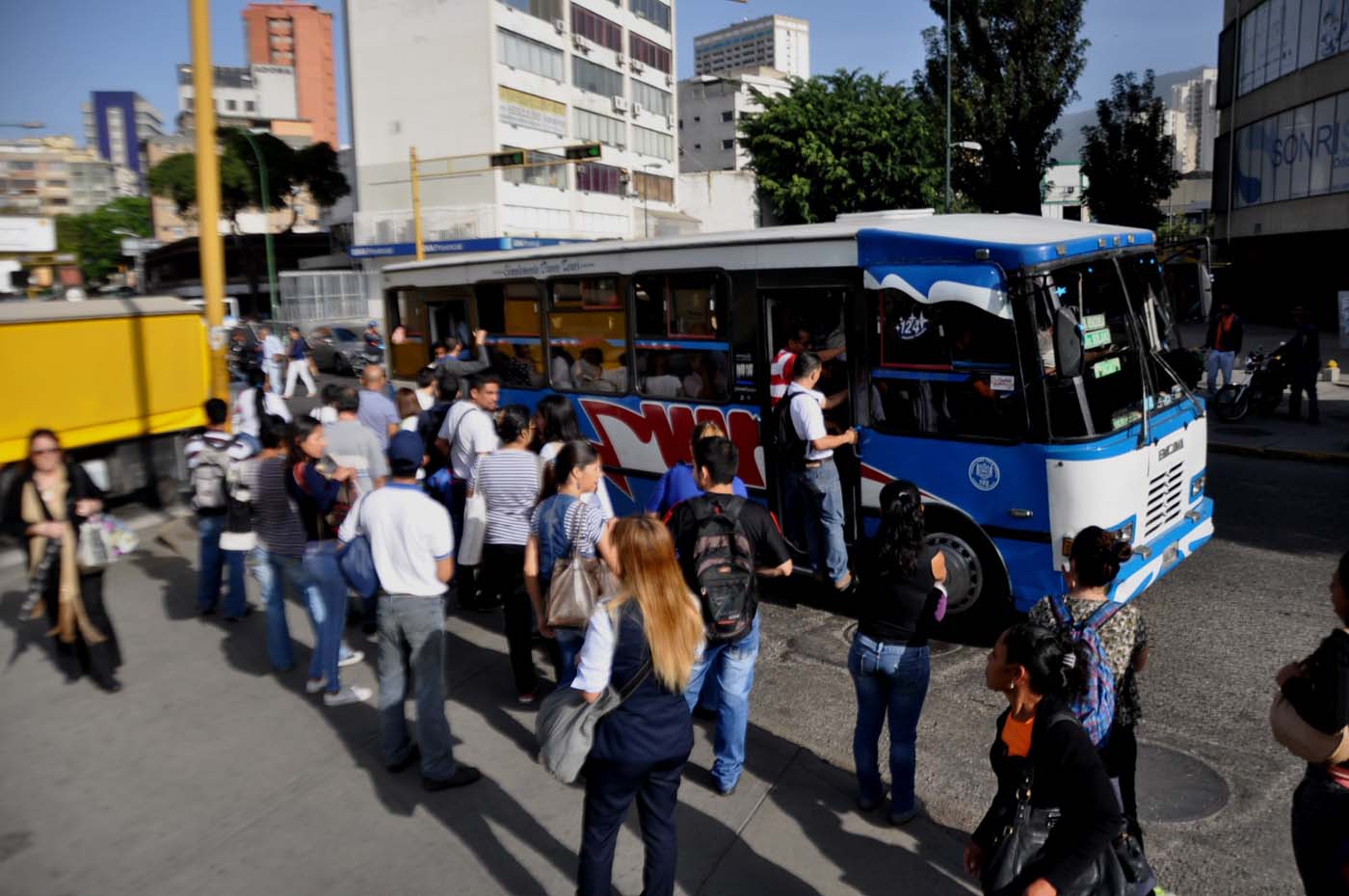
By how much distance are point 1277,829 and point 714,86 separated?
98.3m

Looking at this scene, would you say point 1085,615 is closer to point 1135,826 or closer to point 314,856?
point 1135,826

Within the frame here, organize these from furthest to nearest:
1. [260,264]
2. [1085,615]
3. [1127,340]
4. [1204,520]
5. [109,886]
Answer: [260,264]
[1204,520]
[1127,340]
[109,886]
[1085,615]

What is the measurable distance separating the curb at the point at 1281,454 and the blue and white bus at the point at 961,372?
19.6 feet

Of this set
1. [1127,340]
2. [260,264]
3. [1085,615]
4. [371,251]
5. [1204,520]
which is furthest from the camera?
[260,264]

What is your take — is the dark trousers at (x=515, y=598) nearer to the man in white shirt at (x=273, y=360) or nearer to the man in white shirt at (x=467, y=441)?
the man in white shirt at (x=467, y=441)

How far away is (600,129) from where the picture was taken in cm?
5803

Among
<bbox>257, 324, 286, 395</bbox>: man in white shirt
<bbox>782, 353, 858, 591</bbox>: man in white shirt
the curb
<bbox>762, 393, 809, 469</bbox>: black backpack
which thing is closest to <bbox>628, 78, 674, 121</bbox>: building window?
<bbox>257, 324, 286, 395</bbox>: man in white shirt

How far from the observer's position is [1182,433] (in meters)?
7.53

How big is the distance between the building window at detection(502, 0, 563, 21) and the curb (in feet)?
153

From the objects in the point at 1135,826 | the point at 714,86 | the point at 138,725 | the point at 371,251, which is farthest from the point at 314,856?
the point at 714,86

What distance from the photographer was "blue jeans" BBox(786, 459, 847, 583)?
25.1 feet

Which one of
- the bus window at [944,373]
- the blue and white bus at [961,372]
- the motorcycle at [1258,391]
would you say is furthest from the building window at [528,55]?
the bus window at [944,373]

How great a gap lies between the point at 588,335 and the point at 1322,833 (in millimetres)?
7522

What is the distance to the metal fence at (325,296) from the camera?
46.2m
